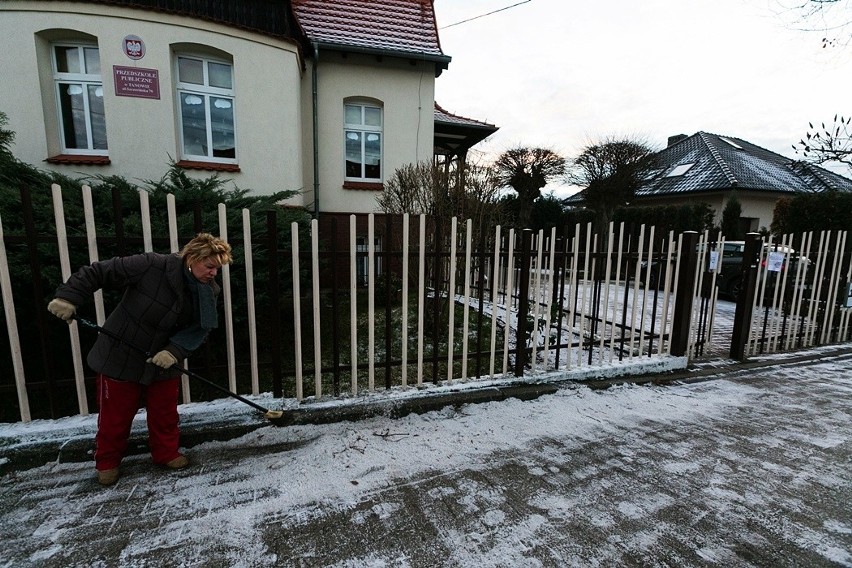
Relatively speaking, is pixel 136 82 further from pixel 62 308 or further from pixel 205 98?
pixel 62 308

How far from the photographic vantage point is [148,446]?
9.48 ft

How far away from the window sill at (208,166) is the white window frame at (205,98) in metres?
0.29

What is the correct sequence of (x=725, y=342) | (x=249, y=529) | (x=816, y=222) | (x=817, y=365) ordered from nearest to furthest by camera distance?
(x=249, y=529), (x=817, y=365), (x=725, y=342), (x=816, y=222)

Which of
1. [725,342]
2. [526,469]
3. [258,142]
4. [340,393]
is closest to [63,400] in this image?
[340,393]

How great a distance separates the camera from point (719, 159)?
70.3 feet

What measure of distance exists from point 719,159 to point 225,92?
23314 mm

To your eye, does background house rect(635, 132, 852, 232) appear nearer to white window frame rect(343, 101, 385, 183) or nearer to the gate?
the gate

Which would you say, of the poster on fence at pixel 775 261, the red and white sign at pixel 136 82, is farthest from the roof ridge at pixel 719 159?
the red and white sign at pixel 136 82

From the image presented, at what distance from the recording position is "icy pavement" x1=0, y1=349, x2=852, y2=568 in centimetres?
207

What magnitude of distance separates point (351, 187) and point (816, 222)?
43.7 feet

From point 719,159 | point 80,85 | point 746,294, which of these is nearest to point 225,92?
point 80,85

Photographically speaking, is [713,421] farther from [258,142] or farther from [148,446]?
[258,142]

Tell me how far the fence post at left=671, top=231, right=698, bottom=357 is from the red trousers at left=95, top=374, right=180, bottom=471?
16.3ft

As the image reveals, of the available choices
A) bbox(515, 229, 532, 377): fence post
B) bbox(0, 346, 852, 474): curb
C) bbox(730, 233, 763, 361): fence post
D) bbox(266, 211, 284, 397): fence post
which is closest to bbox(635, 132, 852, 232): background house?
bbox(730, 233, 763, 361): fence post
